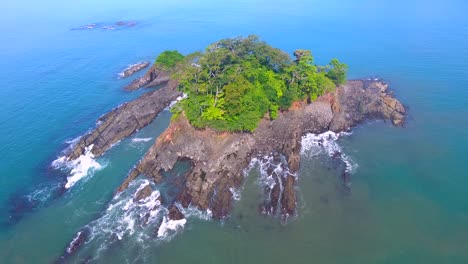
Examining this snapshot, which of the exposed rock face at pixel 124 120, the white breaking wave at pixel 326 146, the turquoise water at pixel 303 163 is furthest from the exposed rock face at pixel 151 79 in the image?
the white breaking wave at pixel 326 146

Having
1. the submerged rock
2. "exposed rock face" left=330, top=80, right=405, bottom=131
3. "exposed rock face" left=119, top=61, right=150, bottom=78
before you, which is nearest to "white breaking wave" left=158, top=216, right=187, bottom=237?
the submerged rock

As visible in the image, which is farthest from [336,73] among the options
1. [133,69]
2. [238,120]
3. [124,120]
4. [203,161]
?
[133,69]

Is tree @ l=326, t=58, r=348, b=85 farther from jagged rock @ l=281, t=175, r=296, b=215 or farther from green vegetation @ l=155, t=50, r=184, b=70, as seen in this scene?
green vegetation @ l=155, t=50, r=184, b=70

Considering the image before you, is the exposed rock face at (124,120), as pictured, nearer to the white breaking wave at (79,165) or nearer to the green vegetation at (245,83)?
the white breaking wave at (79,165)

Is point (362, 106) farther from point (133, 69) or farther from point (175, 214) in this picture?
point (133, 69)

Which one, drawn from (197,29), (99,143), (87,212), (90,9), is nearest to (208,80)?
(99,143)

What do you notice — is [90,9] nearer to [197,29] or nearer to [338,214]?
[197,29]
